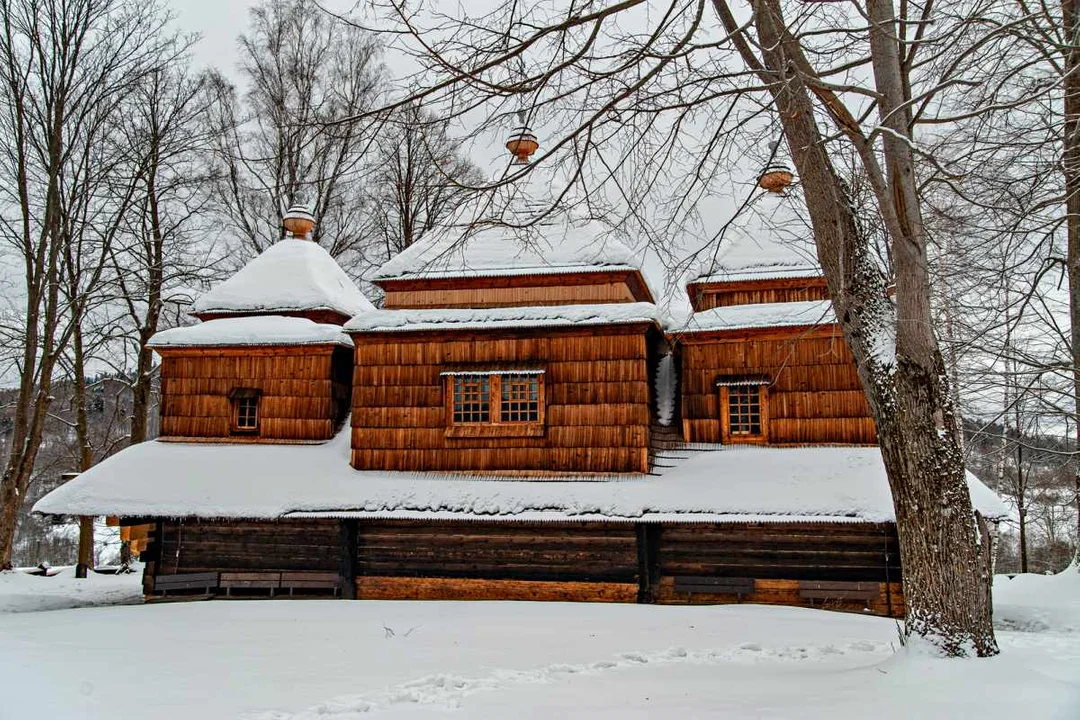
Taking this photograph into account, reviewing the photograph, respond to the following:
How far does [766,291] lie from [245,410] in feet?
33.5

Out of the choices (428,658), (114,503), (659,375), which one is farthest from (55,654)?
(659,375)

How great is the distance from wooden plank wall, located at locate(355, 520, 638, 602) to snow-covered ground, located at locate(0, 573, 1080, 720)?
0.86m

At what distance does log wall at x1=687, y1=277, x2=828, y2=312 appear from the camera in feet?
44.0

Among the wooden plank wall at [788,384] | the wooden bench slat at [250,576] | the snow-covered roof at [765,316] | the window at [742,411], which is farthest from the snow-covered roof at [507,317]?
the wooden bench slat at [250,576]

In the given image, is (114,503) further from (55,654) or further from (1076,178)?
(1076,178)

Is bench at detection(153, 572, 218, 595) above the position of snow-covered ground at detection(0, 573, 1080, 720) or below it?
below

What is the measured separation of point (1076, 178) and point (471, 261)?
30.2ft

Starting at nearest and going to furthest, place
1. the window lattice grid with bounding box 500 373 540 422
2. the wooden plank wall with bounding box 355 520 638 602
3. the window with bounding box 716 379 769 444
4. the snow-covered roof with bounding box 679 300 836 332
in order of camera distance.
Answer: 1. the wooden plank wall with bounding box 355 520 638 602
2. the snow-covered roof with bounding box 679 300 836 332
3. the window lattice grid with bounding box 500 373 540 422
4. the window with bounding box 716 379 769 444

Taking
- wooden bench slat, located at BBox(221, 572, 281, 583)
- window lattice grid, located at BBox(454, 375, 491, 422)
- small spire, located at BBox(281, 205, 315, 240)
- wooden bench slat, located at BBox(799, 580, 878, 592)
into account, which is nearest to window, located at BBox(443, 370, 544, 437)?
window lattice grid, located at BBox(454, 375, 491, 422)

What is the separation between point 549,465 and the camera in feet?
40.7

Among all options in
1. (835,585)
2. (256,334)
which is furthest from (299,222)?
(835,585)

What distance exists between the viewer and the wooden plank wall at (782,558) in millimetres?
11430

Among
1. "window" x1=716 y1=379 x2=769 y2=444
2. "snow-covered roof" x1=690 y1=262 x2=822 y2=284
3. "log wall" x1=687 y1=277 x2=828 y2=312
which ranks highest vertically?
"snow-covered roof" x1=690 y1=262 x2=822 y2=284

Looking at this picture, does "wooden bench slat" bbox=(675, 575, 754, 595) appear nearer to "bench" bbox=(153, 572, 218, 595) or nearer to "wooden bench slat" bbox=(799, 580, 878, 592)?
"wooden bench slat" bbox=(799, 580, 878, 592)
